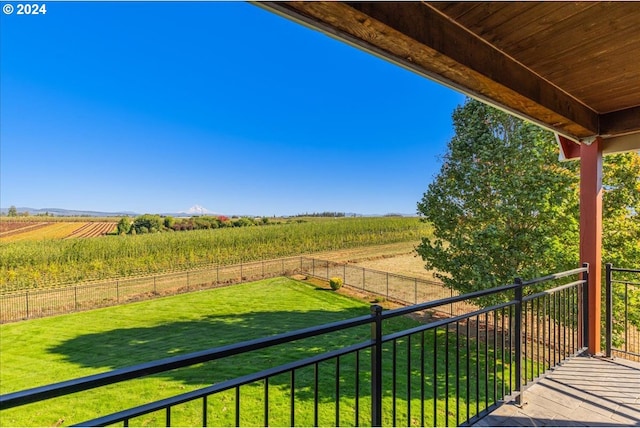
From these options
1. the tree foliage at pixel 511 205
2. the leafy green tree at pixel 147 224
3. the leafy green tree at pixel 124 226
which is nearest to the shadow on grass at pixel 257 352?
the tree foliage at pixel 511 205

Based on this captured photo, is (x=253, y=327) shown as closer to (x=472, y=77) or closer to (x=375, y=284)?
(x=375, y=284)

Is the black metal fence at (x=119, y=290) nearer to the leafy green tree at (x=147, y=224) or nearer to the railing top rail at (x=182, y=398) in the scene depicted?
the leafy green tree at (x=147, y=224)

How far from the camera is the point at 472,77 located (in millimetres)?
1834

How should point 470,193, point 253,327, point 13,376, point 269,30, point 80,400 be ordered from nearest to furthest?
1. point 80,400
2. point 13,376
3. point 470,193
4. point 253,327
5. point 269,30

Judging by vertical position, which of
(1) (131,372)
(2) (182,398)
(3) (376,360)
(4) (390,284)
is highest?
(1) (131,372)

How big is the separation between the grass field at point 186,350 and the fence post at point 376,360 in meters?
0.16

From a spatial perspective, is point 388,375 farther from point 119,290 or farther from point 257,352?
point 119,290

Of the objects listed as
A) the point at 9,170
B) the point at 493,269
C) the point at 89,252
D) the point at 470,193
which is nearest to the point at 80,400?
the point at 493,269

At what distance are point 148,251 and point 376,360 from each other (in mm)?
18898

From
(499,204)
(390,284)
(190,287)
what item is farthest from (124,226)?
(499,204)

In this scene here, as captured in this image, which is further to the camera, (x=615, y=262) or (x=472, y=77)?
(x=615, y=262)

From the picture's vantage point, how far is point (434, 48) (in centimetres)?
154

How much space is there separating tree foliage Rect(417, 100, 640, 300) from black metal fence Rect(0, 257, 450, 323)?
8.86ft

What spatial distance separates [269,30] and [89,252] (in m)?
14.6
